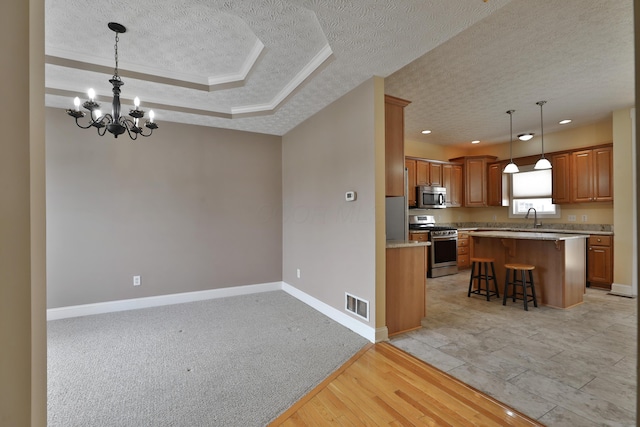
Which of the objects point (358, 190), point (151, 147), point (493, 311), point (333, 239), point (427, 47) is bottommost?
point (493, 311)

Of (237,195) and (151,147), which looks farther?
(237,195)

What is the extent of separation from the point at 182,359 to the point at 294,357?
3.25 feet

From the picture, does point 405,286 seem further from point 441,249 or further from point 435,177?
point 435,177

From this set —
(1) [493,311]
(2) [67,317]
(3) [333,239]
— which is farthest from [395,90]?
(2) [67,317]

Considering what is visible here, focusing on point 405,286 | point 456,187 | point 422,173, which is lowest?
point 405,286

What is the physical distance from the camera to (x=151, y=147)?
4.04 m

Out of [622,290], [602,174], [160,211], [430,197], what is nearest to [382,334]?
[160,211]

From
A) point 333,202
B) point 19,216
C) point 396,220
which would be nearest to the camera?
point 19,216

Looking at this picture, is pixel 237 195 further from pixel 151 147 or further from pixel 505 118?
pixel 505 118

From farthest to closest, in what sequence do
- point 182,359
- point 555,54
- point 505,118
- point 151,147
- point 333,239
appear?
point 505,118 → point 151,147 → point 333,239 → point 555,54 → point 182,359

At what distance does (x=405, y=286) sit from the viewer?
3084 mm

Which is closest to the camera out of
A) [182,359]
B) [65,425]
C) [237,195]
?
[65,425]

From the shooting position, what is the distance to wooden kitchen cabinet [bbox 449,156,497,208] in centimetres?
668

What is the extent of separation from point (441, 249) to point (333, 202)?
3450 millimetres
